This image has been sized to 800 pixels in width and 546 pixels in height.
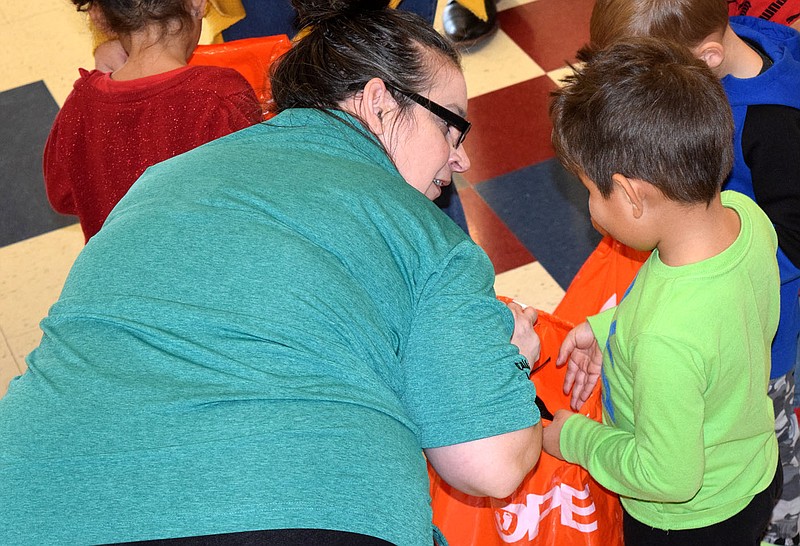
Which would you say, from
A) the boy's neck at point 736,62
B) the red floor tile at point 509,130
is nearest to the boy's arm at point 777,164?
the boy's neck at point 736,62

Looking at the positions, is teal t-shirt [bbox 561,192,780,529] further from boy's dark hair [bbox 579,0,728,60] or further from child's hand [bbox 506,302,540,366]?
boy's dark hair [bbox 579,0,728,60]

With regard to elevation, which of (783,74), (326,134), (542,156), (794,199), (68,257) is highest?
(326,134)

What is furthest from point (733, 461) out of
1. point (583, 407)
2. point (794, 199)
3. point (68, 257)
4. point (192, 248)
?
point (68, 257)

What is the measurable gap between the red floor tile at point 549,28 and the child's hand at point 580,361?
154 cm

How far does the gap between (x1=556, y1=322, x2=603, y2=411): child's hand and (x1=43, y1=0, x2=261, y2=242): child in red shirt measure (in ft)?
1.92

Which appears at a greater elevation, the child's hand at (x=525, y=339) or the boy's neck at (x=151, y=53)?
the boy's neck at (x=151, y=53)

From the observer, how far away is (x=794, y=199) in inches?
50.8

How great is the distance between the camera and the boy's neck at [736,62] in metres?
1.37

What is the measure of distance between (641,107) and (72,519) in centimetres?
74

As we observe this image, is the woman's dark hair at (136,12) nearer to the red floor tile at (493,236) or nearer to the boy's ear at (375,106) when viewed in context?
the boy's ear at (375,106)

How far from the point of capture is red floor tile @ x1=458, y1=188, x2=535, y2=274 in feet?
7.21

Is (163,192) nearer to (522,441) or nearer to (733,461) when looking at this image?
(522,441)

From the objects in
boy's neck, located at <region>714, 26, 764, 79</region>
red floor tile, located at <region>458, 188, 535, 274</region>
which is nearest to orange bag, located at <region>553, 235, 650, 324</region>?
boy's neck, located at <region>714, 26, 764, 79</region>

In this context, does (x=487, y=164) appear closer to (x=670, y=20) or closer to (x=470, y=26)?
(x=470, y=26)
